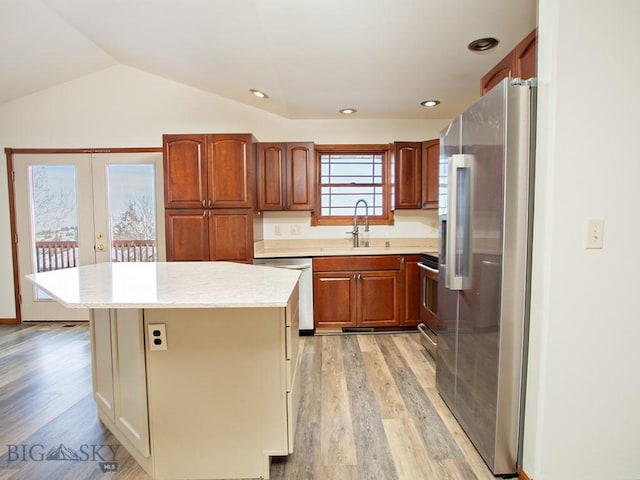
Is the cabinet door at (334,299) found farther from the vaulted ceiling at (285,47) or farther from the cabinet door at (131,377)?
the cabinet door at (131,377)

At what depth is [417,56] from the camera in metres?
2.32

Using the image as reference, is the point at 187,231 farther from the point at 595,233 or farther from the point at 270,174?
the point at 595,233

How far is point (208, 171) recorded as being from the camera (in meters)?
3.28

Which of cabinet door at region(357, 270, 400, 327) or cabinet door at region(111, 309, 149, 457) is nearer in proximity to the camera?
cabinet door at region(111, 309, 149, 457)

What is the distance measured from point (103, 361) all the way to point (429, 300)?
8.28ft

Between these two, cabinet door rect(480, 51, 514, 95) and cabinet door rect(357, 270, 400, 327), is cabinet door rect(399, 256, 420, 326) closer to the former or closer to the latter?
cabinet door rect(357, 270, 400, 327)

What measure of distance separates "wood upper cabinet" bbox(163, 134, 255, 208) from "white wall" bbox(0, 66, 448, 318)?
60cm

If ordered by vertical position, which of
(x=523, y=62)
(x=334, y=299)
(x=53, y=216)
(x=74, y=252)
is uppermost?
(x=523, y=62)

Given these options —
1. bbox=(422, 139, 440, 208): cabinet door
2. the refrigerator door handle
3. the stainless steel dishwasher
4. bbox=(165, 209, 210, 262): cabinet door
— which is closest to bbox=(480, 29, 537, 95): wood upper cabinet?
the refrigerator door handle

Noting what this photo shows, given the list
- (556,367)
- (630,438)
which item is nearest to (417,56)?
(556,367)

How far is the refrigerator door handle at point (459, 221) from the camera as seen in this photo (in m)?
1.69

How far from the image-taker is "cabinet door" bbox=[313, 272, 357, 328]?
11.0ft

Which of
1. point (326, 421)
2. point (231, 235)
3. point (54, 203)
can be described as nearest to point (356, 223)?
point (231, 235)

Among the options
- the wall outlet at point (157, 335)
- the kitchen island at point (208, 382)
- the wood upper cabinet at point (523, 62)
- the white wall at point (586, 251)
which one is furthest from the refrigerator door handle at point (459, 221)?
Result: the wall outlet at point (157, 335)
